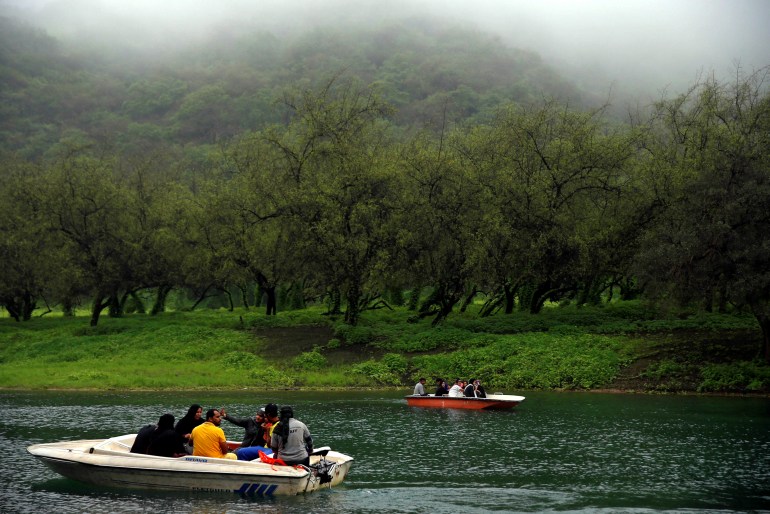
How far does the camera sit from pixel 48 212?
6291cm

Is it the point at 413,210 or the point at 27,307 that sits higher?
the point at 413,210

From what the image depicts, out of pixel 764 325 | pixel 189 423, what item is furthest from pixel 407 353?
pixel 189 423

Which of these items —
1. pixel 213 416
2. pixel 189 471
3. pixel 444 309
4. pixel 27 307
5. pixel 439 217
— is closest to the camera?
pixel 189 471

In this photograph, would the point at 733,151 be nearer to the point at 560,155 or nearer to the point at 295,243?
the point at 560,155

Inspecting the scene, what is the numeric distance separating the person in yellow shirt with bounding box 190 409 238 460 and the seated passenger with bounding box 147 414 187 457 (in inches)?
19.0

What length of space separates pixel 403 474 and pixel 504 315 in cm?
3505

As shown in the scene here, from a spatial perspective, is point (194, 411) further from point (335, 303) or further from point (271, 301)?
point (271, 301)

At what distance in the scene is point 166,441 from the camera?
22016 millimetres

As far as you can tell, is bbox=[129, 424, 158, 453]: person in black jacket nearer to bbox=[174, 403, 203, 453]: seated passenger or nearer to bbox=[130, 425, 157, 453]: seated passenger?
bbox=[130, 425, 157, 453]: seated passenger

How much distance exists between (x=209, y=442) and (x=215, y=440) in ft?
0.54

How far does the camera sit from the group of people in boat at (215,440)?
70.0 feet

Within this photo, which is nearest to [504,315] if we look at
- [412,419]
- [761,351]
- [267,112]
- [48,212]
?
[761,351]

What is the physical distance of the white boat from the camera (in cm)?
2058

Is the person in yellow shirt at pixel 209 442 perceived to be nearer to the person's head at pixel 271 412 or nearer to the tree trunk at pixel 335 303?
the person's head at pixel 271 412
